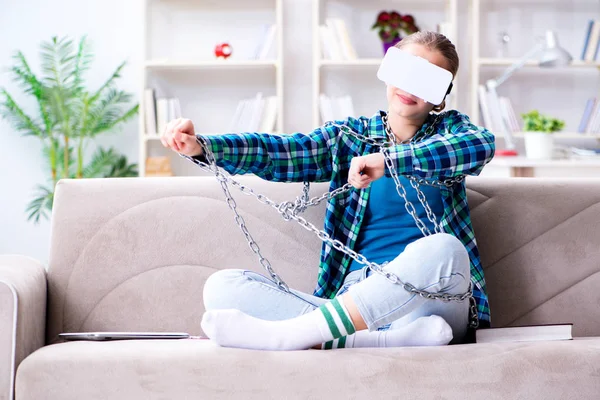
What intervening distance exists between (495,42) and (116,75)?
2.29 m

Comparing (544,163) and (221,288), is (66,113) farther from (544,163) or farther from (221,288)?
(221,288)

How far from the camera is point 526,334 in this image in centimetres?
150

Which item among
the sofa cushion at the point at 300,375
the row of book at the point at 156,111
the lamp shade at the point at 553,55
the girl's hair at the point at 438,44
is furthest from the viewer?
the row of book at the point at 156,111

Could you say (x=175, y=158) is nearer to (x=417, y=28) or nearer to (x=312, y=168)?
(x=417, y=28)

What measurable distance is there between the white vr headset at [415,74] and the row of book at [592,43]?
10.7 feet

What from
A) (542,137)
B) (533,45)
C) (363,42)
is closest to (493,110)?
(533,45)

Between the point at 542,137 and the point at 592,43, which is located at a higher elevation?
the point at 592,43

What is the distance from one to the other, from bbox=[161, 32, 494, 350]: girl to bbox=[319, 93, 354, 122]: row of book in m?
2.54

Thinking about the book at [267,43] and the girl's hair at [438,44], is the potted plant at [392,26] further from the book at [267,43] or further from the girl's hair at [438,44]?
the girl's hair at [438,44]

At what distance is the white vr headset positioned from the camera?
155 cm

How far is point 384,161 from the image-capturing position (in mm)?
1506

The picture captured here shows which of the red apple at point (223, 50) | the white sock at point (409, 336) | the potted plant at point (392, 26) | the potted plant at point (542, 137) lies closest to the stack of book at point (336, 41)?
the potted plant at point (392, 26)

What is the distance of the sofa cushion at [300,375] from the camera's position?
133cm

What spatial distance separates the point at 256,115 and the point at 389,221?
2.71 m
